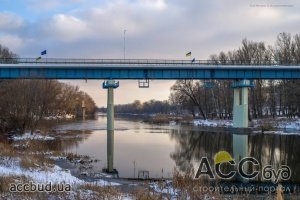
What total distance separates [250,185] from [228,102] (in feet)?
299

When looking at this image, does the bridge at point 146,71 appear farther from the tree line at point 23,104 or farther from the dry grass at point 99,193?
the dry grass at point 99,193

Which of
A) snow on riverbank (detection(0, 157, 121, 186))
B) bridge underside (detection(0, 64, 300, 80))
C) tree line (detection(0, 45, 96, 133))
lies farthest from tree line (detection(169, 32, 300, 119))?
snow on riverbank (detection(0, 157, 121, 186))

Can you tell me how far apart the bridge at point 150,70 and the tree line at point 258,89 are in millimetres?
5912

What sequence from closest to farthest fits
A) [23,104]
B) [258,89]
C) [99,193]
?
[99,193] → [23,104] → [258,89]

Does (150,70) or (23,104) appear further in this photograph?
(150,70)

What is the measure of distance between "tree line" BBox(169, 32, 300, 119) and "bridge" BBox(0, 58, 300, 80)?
591cm

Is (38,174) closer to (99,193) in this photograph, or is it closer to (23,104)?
(99,193)

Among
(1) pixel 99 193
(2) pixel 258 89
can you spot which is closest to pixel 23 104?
(1) pixel 99 193

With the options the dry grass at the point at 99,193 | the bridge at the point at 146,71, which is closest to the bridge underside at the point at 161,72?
the bridge at the point at 146,71

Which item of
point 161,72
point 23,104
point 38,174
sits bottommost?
point 38,174

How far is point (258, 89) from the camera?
105 metres

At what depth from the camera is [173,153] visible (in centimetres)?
3981

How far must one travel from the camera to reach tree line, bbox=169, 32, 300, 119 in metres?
93.0

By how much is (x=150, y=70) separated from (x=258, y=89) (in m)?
41.9
